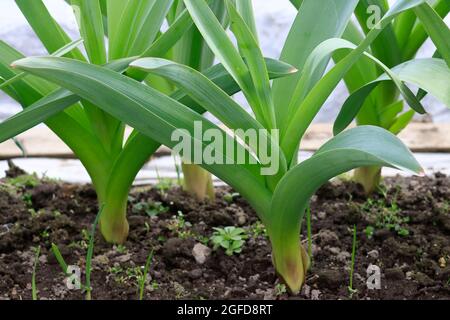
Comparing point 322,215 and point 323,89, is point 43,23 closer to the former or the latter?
point 323,89

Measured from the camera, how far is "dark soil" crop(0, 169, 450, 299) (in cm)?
122

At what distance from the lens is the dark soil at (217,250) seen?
4.00 feet

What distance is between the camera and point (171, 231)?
1447 millimetres

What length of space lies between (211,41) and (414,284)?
1.74 ft

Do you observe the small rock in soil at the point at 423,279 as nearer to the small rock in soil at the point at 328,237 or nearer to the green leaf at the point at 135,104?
the small rock in soil at the point at 328,237

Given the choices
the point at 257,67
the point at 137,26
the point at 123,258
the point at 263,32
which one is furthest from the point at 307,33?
the point at 263,32

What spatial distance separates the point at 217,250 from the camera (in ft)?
4.42

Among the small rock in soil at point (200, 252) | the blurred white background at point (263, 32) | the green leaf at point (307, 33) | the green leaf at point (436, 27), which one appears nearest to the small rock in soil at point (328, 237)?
the small rock in soil at point (200, 252)

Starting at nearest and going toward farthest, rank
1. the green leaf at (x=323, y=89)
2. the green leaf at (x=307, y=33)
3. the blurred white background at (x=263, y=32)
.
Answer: the green leaf at (x=323, y=89)
the green leaf at (x=307, y=33)
the blurred white background at (x=263, y=32)

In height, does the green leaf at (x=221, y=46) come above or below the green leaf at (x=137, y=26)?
below

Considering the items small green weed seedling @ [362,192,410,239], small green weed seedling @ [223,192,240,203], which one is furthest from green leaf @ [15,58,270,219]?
small green weed seedling @ [223,192,240,203]
